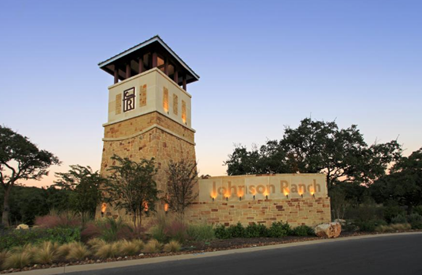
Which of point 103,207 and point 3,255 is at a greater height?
point 103,207

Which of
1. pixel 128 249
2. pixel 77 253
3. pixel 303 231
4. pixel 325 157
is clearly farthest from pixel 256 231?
pixel 325 157

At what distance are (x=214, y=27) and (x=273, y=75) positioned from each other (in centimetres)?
763

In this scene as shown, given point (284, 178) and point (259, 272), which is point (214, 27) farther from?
point (259, 272)

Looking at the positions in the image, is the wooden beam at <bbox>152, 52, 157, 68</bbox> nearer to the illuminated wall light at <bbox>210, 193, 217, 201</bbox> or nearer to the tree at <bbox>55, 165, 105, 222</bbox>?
the tree at <bbox>55, 165, 105, 222</bbox>

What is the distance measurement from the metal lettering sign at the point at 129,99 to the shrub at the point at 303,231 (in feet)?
42.5

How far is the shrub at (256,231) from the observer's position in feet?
43.6

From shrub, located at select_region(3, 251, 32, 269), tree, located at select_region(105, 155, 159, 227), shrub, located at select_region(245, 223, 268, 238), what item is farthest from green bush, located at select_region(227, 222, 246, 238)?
shrub, located at select_region(3, 251, 32, 269)

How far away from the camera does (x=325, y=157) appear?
2634 centimetres

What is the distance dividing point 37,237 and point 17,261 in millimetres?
2768

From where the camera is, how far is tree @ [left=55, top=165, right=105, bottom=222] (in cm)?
1564

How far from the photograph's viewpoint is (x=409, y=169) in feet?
87.1

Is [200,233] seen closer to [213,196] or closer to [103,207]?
[213,196]

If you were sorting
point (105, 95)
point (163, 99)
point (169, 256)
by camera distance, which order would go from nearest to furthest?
1. point (169, 256)
2. point (163, 99)
3. point (105, 95)

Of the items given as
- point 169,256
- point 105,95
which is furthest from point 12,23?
point 169,256
